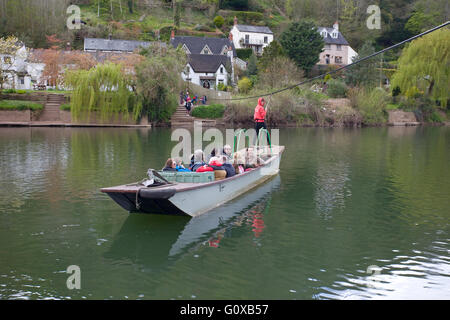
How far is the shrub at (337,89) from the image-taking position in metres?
51.3

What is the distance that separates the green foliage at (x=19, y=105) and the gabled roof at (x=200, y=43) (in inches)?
1323

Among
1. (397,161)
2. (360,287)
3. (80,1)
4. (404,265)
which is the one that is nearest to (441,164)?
(397,161)

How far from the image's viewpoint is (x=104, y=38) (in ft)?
242

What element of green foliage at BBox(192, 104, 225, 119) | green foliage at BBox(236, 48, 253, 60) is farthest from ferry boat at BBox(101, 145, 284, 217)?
green foliage at BBox(236, 48, 253, 60)

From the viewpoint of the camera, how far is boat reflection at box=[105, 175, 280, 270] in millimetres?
8875

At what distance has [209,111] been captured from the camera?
151ft

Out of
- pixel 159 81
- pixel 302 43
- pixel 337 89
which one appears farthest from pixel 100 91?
pixel 302 43

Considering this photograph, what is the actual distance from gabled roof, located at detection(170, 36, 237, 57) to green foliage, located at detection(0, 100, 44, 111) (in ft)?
110

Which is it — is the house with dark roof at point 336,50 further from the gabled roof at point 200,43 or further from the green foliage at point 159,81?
the green foliage at point 159,81

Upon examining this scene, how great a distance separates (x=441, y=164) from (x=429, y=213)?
1036cm

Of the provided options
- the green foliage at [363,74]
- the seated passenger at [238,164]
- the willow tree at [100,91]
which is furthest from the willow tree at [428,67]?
the seated passenger at [238,164]

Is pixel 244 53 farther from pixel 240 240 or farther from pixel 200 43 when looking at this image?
pixel 240 240

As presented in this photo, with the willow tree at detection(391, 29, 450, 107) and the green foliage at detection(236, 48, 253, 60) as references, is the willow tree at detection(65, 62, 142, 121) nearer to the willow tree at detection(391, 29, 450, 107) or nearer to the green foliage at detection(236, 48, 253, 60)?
the willow tree at detection(391, 29, 450, 107)

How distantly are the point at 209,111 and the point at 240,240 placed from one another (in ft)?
121
